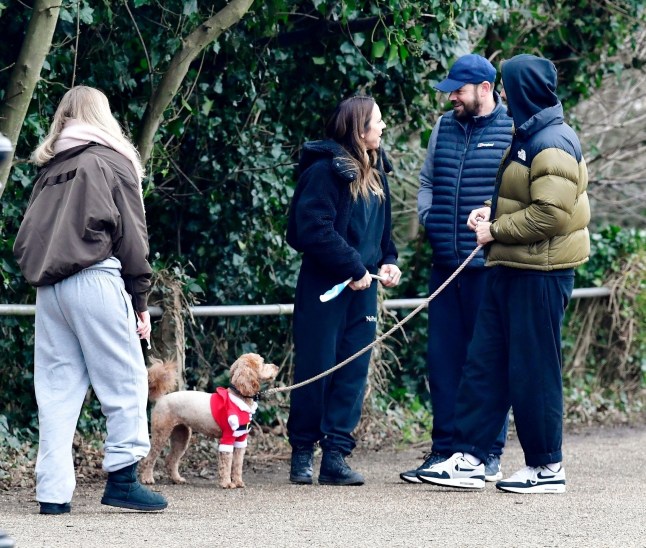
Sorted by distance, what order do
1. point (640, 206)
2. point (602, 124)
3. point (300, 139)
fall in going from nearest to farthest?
point (300, 139) → point (602, 124) → point (640, 206)

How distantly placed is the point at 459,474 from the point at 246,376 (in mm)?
1214

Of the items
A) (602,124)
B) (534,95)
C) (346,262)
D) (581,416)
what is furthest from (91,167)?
(602,124)

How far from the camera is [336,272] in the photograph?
713cm

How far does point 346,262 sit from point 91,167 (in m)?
1.68

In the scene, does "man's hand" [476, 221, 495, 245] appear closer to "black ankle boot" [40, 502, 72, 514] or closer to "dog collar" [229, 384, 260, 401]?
"dog collar" [229, 384, 260, 401]

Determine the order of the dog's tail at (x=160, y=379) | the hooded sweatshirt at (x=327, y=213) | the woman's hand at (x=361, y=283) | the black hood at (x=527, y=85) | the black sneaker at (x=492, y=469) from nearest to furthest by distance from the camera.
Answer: the black hood at (x=527, y=85), the hooded sweatshirt at (x=327, y=213), the woman's hand at (x=361, y=283), the dog's tail at (x=160, y=379), the black sneaker at (x=492, y=469)

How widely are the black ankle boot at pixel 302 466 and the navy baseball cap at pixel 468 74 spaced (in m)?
2.09

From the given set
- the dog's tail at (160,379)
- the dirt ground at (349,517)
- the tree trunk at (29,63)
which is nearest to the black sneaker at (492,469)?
the dirt ground at (349,517)

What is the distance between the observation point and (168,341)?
26.6ft

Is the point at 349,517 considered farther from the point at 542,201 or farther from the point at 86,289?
the point at 542,201

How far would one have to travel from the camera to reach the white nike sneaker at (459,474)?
696cm

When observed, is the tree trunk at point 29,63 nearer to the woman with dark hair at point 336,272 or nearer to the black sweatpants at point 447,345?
the woman with dark hair at point 336,272

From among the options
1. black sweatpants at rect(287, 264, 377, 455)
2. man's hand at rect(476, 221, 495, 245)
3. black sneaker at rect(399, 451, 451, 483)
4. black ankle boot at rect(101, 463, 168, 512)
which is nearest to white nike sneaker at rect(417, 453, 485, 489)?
black sneaker at rect(399, 451, 451, 483)

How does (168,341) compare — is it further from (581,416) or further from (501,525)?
(581,416)
